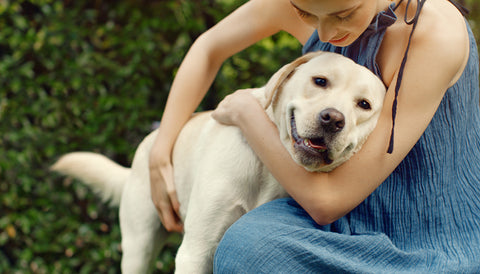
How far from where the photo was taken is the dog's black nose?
1483mm

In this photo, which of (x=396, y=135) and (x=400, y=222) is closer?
(x=396, y=135)

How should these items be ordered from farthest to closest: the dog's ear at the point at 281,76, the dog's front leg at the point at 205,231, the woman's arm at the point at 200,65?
the woman's arm at the point at 200,65, the dog's front leg at the point at 205,231, the dog's ear at the point at 281,76

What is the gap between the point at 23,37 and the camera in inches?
126

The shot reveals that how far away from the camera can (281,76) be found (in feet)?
5.64

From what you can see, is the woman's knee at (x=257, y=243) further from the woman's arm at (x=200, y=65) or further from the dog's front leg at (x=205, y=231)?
the woman's arm at (x=200, y=65)

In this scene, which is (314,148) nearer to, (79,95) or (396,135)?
(396,135)

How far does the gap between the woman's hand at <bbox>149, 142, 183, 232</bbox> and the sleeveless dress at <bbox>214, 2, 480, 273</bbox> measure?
Answer: 0.59 metres

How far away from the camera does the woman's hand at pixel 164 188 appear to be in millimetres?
2172

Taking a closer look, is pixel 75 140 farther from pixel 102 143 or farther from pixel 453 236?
pixel 453 236

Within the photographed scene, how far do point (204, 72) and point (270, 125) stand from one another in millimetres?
620

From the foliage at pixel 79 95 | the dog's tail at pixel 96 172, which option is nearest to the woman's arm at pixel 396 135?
the dog's tail at pixel 96 172

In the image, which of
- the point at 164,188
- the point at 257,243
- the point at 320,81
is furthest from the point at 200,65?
the point at 257,243

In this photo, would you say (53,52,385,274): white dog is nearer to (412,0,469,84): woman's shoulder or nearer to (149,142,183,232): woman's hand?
(149,142,183,232): woman's hand

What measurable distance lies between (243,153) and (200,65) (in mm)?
588
